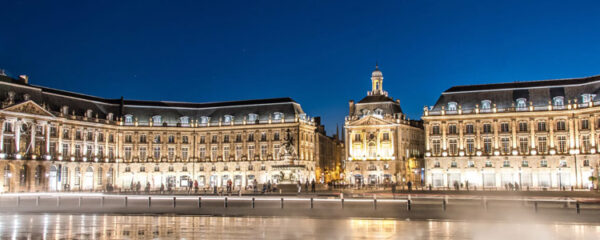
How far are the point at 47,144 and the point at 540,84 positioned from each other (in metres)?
69.2

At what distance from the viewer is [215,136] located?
104000 millimetres

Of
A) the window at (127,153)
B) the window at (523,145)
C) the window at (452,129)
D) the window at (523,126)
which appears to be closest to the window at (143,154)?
the window at (127,153)

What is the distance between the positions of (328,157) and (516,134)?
1640 inches

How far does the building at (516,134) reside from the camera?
3295 inches

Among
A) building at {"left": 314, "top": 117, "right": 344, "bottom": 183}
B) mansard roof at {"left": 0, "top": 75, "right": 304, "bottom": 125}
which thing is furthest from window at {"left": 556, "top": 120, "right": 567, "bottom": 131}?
building at {"left": 314, "top": 117, "right": 344, "bottom": 183}

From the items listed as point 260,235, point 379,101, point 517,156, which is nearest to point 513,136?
point 517,156

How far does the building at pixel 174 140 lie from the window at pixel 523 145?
Result: 32397mm

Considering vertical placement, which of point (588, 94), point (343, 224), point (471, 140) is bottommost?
point (343, 224)

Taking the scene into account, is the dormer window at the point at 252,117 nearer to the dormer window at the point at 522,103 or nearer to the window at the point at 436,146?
the window at the point at 436,146

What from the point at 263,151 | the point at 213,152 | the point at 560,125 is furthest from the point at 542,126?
the point at 213,152

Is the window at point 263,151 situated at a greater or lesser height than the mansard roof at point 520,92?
lesser

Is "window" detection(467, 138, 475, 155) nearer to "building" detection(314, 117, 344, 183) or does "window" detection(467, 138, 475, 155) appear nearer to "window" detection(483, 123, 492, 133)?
"window" detection(483, 123, 492, 133)

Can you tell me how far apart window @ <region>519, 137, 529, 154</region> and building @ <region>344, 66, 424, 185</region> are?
17.5 meters

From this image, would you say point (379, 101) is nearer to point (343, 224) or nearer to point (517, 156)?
point (517, 156)
